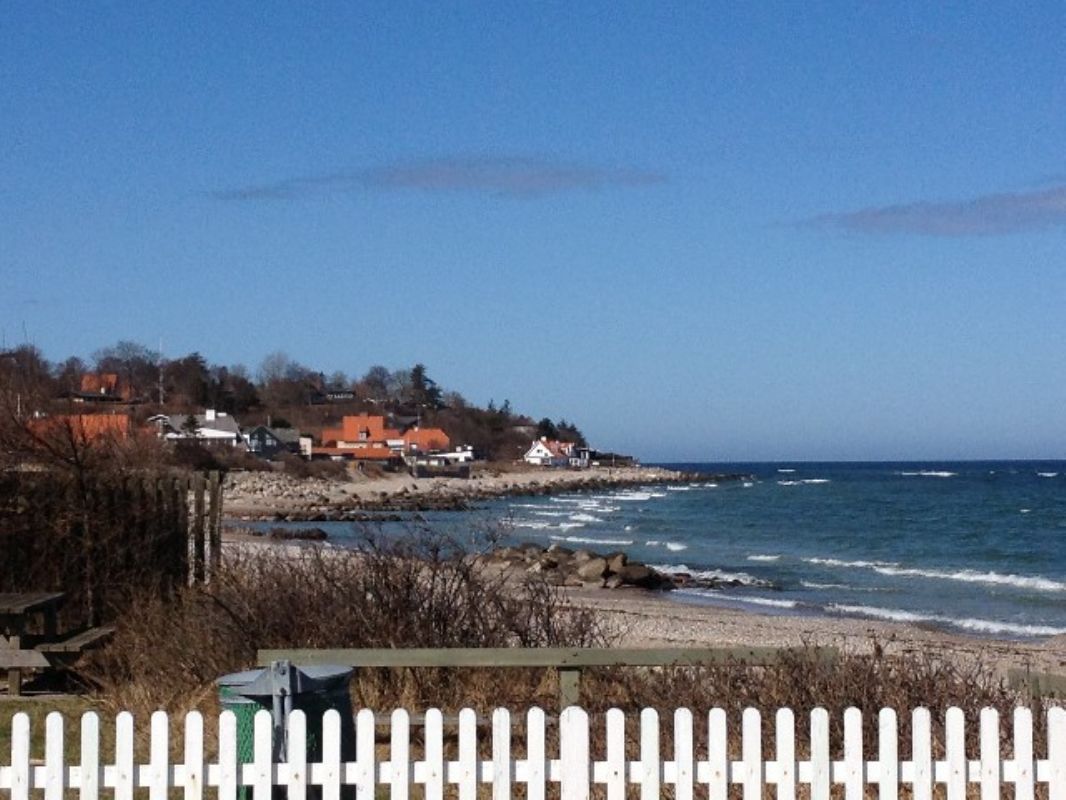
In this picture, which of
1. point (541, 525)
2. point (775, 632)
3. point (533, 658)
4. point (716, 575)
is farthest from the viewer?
point (541, 525)

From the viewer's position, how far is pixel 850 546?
5212 centimetres

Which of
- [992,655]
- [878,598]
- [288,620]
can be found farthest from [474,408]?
[288,620]

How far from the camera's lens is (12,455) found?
43.6ft

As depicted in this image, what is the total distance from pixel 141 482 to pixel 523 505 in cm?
7917

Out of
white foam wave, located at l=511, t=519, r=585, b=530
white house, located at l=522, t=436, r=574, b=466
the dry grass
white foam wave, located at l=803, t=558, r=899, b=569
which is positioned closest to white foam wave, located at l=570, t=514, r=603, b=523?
white foam wave, located at l=511, t=519, r=585, b=530

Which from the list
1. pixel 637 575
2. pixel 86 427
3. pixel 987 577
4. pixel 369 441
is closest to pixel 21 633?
pixel 86 427

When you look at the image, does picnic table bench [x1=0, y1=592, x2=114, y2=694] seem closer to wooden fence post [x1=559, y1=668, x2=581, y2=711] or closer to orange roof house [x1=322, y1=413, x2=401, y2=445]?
wooden fence post [x1=559, y1=668, x2=581, y2=711]

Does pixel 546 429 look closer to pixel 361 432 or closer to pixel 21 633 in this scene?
pixel 361 432

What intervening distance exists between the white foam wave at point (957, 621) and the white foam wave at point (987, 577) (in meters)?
7.43

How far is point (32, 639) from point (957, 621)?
2084cm

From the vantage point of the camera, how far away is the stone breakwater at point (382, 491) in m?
72.9

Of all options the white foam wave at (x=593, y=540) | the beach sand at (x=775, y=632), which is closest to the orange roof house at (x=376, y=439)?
the white foam wave at (x=593, y=540)

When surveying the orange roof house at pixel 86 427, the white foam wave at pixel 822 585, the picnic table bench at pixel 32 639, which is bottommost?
the white foam wave at pixel 822 585

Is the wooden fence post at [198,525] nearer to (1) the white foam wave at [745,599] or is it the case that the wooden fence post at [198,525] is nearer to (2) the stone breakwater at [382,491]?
(1) the white foam wave at [745,599]
